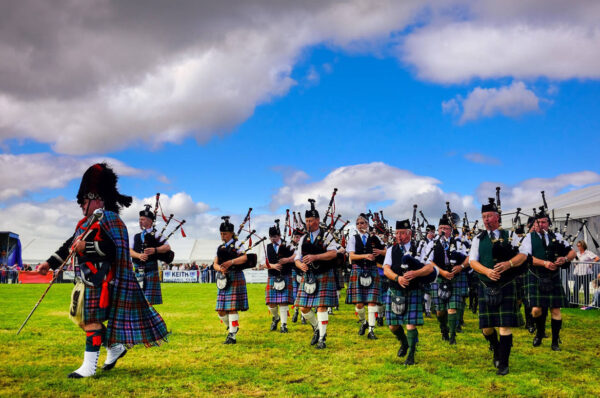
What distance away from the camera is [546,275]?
7379 mm

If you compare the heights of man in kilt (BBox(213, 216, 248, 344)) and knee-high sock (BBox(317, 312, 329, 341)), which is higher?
man in kilt (BBox(213, 216, 248, 344))

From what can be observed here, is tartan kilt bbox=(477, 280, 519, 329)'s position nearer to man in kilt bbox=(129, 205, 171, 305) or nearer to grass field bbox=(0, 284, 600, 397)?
grass field bbox=(0, 284, 600, 397)

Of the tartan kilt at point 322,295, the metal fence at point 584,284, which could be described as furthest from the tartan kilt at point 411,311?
the metal fence at point 584,284

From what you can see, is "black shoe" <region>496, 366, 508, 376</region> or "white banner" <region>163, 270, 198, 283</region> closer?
"black shoe" <region>496, 366, 508, 376</region>

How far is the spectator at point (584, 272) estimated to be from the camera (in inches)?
517

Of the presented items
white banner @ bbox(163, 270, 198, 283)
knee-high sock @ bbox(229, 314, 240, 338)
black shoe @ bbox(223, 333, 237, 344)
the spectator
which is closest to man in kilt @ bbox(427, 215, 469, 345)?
knee-high sock @ bbox(229, 314, 240, 338)

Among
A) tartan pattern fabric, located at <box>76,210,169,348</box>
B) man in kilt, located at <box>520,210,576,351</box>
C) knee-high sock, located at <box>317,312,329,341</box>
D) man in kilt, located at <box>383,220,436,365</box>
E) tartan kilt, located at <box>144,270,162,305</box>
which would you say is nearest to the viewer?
tartan pattern fabric, located at <box>76,210,169,348</box>

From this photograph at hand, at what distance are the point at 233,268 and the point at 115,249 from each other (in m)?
2.87

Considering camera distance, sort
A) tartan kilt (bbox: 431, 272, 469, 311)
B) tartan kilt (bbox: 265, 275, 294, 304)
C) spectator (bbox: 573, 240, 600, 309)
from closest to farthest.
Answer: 1. tartan kilt (bbox: 431, 272, 469, 311)
2. tartan kilt (bbox: 265, 275, 294, 304)
3. spectator (bbox: 573, 240, 600, 309)

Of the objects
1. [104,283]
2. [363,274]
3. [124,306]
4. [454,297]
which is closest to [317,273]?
[363,274]

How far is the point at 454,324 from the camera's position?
7.64 meters

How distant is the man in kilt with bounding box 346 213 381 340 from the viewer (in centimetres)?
844

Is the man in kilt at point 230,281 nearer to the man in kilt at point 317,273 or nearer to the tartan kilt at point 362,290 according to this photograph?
the man in kilt at point 317,273

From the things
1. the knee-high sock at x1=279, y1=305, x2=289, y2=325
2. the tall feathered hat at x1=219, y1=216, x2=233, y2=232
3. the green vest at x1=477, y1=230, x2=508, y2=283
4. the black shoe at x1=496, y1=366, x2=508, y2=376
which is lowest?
the black shoe at x1=496, y1=366, x2=508, y2=376
